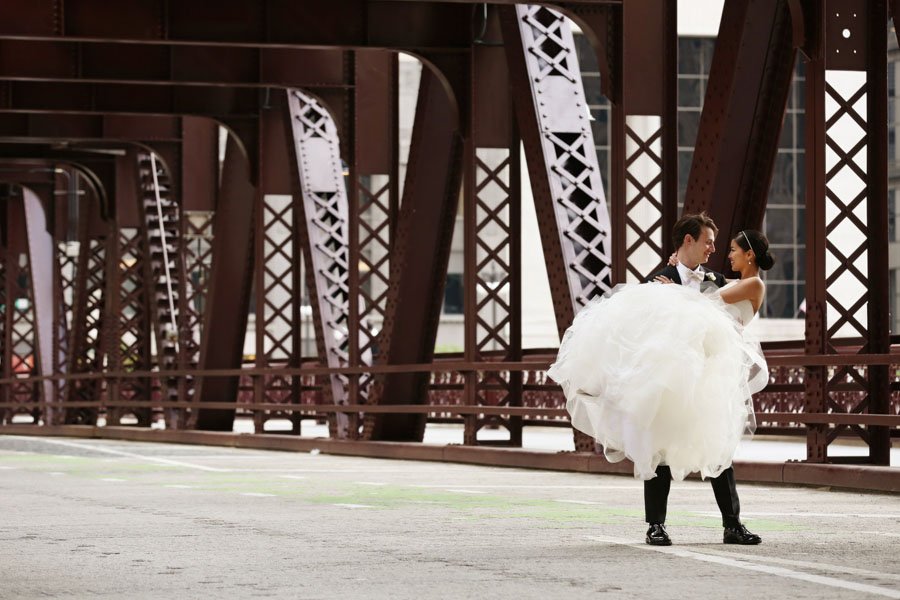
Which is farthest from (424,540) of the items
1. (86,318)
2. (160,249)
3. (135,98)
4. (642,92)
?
(86,318)

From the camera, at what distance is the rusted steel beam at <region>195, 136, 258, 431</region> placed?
30438mm

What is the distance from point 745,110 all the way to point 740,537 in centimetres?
745

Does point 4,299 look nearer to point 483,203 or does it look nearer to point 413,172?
point 413,172

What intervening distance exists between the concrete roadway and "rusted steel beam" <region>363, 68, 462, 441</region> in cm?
560

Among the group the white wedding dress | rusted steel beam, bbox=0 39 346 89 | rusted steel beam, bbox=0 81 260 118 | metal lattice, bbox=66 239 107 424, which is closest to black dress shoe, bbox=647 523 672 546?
the white wedding dress

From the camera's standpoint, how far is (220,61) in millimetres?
26188

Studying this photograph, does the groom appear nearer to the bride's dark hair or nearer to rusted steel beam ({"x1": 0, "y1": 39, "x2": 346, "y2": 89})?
the bride's dark hair

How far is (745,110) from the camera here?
54.0 feet

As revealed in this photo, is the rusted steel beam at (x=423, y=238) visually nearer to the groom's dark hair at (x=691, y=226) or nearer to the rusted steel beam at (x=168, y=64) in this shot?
the rusted steel beam at (x=168, y=64)

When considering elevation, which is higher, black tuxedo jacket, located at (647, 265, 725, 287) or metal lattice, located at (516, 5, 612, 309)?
metal lattice, located at (516, 5, 612, 309)

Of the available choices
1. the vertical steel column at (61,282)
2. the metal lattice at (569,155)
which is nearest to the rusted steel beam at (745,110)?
the metal lattice at (569,155)

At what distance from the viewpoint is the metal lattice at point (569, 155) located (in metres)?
18.8

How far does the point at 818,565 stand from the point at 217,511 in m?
5.13

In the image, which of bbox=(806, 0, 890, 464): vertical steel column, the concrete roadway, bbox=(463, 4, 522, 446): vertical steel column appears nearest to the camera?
the concrete roadway
